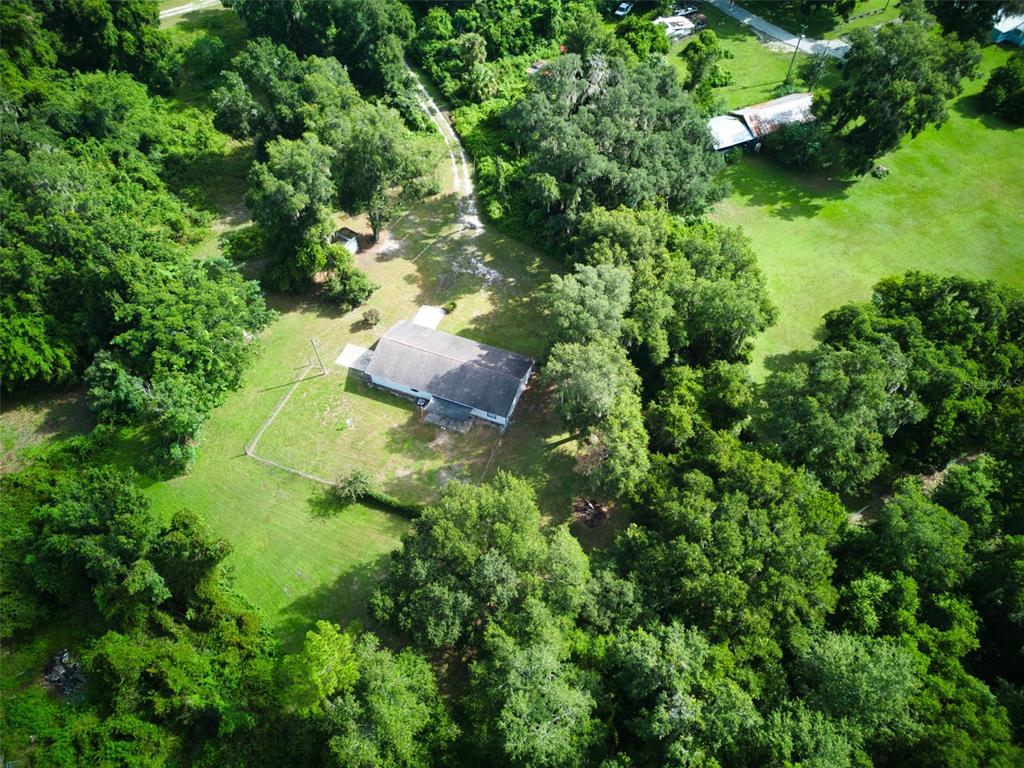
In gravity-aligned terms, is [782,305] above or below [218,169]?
below

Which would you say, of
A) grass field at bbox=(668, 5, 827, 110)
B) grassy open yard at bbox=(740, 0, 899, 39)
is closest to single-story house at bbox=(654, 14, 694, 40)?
grass field at bbox=(668, 5, 827, 110)

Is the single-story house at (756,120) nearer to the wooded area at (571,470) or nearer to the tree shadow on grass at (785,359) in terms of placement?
the wooded area at (571,470)

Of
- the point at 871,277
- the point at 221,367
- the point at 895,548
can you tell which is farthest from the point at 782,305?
the point at 221,367

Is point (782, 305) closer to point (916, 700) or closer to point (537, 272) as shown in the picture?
point (537, 272)

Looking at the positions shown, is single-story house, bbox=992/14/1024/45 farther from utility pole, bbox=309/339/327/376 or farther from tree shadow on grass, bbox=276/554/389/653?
tree shadow on grass, bbox=276/554/389/653

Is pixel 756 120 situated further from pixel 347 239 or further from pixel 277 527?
pixel 277 527

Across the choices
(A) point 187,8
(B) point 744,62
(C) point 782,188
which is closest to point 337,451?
(C) point 782,188

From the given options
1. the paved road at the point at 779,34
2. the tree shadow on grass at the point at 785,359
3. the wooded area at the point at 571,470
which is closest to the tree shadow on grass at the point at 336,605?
the wooded area at the point at 571,470
